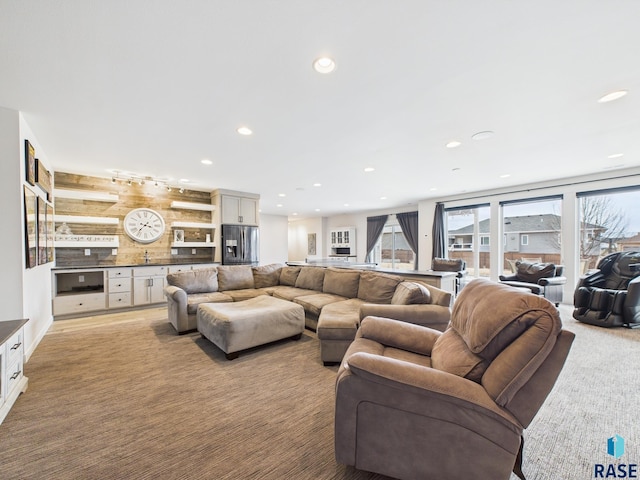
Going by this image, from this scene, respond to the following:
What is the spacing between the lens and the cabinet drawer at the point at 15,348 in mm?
1902

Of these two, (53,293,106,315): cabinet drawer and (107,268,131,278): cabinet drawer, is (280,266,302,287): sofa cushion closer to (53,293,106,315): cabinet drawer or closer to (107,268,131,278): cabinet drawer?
(107,268,131,278): cabinet drawer

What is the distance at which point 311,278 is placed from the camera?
4512 mm

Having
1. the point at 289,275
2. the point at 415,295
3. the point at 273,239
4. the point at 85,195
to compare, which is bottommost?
the point at 289,275

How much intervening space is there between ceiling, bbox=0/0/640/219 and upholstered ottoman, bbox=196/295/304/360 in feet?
6.96

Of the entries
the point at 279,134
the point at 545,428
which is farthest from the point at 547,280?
the point at 279,134

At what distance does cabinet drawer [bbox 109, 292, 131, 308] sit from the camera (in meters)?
4.67

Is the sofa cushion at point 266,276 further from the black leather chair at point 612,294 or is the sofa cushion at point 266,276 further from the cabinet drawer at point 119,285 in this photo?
the black leather chair at point 612,294

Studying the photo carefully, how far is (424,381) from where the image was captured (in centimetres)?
119

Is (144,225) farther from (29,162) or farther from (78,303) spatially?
(29,162)

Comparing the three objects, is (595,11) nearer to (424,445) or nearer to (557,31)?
(557,31)

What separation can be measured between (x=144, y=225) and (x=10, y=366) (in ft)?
13.4

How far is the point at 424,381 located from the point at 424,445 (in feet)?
0.95

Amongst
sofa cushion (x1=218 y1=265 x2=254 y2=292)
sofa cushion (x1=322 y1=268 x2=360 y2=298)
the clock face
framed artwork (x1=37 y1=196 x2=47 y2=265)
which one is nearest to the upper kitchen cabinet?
the clock face

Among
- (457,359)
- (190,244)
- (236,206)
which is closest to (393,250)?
(236,206)
